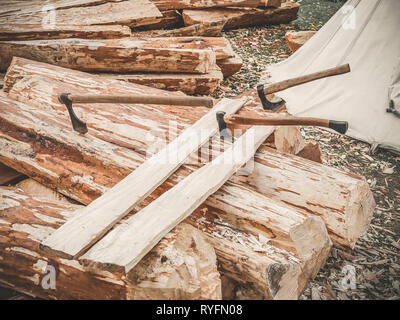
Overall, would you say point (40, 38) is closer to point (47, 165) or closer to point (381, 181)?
point (47, 165)

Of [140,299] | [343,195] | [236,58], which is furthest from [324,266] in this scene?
[236,58]

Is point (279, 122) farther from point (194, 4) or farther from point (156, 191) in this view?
point (194, 4)

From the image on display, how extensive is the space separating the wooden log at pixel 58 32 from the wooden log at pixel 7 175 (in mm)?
1713

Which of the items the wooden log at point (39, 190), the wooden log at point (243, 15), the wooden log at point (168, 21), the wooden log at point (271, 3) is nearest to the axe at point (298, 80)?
the wooden log at point (39, 190)

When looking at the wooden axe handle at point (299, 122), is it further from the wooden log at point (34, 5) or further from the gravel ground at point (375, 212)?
the wooden log at point (34, 5)

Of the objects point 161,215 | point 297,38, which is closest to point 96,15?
point 297,38

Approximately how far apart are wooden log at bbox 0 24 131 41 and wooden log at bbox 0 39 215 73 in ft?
0.66

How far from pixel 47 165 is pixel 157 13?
3479 mm

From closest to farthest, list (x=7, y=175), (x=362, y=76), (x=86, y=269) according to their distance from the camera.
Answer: (x=86, y=269), (x=7, y=175), (x=362, y=76)

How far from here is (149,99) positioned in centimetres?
212

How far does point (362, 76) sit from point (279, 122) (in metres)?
2.25

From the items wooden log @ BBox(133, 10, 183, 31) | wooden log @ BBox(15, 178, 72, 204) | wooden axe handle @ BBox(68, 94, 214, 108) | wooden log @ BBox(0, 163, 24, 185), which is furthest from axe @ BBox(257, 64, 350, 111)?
wooden log @ BBox(133, 10, 183, 31)

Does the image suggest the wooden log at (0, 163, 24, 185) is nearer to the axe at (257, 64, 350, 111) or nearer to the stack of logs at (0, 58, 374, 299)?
the stack of logs at (0, 58, 374, 299)

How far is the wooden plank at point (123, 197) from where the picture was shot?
149 cm
